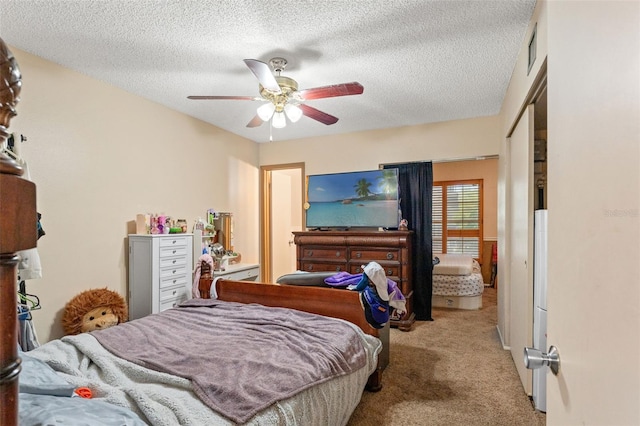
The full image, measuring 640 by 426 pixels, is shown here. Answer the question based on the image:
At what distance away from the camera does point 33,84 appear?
2551 millimetres

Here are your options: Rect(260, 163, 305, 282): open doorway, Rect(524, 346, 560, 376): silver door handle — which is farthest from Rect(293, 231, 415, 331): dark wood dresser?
Rect(524, 346, 560, 376): silver door handle

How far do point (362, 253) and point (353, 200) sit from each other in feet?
2.55

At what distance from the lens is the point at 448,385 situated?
252 cm

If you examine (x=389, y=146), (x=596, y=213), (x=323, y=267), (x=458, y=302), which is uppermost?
(x=389, y=146)

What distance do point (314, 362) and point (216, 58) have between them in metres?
2.35

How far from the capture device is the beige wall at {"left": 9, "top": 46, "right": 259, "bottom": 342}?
8.55ft

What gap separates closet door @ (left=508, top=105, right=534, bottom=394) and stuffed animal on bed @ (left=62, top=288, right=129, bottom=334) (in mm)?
3315

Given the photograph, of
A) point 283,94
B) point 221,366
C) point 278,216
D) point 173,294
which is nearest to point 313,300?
point 221,366

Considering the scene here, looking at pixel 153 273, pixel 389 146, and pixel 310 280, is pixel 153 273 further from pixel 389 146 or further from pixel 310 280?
pixel 389 146

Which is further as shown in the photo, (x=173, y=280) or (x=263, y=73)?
(x=173, y=280)

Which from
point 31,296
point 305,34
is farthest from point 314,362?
point 31,296

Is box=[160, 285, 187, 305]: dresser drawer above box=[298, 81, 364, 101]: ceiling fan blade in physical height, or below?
below

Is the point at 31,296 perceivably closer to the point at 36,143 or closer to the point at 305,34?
the point at 36,143

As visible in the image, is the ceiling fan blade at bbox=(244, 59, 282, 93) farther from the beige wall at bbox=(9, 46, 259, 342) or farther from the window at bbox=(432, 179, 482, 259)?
the window at bbox=(432, 179, 482, 259)
